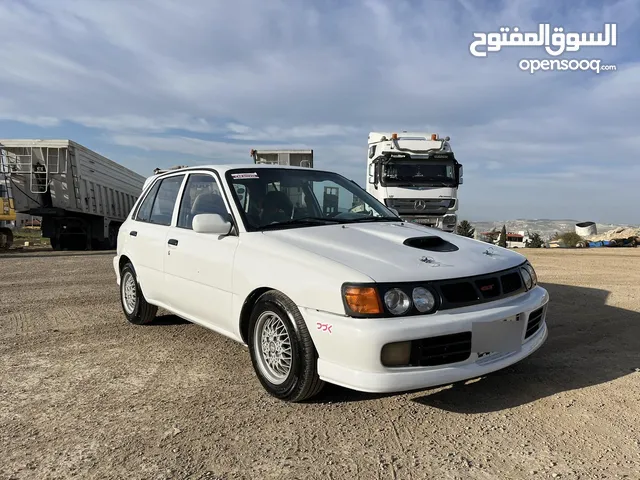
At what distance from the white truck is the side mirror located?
30.6ft

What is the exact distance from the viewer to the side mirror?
3684 mm

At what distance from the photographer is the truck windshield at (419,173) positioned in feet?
41.9

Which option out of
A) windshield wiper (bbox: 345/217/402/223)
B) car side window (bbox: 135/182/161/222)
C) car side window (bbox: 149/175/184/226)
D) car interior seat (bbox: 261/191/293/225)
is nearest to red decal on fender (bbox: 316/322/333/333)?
car interior seat (bbox: 261/191/293/225)

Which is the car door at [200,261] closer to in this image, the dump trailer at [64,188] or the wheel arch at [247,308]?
the wheel arch at [247,308]

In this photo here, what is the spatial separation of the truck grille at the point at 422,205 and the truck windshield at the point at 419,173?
0.44 m

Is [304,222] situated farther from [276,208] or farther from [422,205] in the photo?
[422,205]

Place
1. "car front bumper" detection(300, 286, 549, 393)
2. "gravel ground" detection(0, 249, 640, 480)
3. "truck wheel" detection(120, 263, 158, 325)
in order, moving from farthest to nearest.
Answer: "truck wheel" detection(120, 263, 158, 325) → "car front bumper" detection(300, 286, 549, 393) → "gravel ground" detection(0, 249, 640, 480)

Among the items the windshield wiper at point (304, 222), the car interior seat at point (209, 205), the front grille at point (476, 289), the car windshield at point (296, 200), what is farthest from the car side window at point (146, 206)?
the front grille at point (476, 289)

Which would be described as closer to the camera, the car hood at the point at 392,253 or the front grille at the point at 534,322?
the car hood at the point at 392,253

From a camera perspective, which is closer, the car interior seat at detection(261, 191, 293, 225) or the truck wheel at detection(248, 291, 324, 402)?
the truck wheel at detection(248, 291, 324, 402)

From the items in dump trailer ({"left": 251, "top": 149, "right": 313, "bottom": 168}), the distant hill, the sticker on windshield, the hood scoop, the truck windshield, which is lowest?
the distant hill

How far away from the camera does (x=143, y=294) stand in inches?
201

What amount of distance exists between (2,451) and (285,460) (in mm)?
1536

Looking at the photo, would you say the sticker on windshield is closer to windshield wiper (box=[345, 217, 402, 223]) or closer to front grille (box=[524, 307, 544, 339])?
windshield wiper (box=[345, 217, 402, 223])
